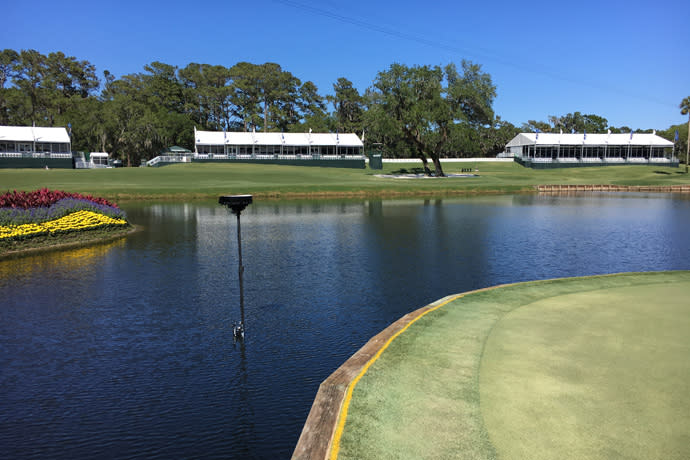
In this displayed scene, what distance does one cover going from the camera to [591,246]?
2347 centimetres

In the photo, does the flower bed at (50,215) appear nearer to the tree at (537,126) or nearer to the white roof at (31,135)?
the white roof at (31,135)

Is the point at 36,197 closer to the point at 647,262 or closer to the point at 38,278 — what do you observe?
the point at 38,278

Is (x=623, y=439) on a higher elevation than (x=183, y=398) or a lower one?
higher

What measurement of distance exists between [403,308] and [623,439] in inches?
306

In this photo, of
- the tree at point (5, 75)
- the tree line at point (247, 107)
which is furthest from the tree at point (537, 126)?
the tree at point (5, 75)

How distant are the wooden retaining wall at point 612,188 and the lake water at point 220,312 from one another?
3104 cm

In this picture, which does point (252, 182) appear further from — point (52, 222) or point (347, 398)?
point (347, 398)

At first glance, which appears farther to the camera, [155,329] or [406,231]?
[406,231]

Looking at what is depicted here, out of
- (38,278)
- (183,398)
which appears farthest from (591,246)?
(38,278)

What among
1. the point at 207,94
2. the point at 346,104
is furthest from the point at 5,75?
the point at 346,104

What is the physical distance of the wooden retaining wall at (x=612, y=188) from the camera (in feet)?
203

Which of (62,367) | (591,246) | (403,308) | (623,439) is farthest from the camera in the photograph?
(591,246)

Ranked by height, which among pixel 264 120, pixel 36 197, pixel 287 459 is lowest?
pixel 287 459

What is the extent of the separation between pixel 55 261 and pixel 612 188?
63666 mm
